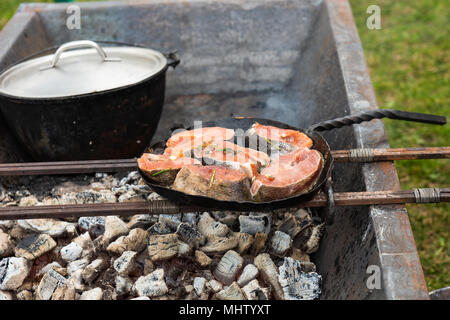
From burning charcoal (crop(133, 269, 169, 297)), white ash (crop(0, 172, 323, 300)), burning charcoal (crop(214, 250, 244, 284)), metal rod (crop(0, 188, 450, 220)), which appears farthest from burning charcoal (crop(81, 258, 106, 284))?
burning charcoal (crop(214, 250, 244, 284))

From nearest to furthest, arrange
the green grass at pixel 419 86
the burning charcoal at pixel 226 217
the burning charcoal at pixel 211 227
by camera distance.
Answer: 1. the burning charcoal at pixel 211 227
2. the burning charcoal at pixel 226 217
3. the green grass at pixel 419 86

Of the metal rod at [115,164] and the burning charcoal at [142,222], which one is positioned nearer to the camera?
the metal rod at [115,164]


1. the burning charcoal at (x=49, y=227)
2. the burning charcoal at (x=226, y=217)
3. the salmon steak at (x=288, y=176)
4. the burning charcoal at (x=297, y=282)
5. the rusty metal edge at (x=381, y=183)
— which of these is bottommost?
the burning charcoal at (x=297, y=282)

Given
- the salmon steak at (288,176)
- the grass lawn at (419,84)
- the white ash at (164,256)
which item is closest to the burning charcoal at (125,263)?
the white ash at (164,256)

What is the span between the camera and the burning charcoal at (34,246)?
2284 mm

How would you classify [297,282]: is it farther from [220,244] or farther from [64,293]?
[64,293]

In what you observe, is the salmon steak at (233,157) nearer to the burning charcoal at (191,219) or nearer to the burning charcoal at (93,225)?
the burning charcoal at (191,219)

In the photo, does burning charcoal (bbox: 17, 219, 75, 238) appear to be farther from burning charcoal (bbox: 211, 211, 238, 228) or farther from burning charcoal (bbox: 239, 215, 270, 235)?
burning charcoal (bbox: 239, 215, 270, 235)

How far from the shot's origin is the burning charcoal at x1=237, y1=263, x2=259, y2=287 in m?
2.17

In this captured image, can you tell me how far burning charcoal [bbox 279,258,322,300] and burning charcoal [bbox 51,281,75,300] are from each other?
41.5 inches

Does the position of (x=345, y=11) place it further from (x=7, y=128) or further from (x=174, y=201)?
(x=7, y=128)

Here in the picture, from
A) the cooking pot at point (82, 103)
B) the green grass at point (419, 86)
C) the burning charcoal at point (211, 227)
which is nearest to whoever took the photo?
the burning charcoal at point (211, 227)

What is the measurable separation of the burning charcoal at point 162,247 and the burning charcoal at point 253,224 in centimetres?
40
